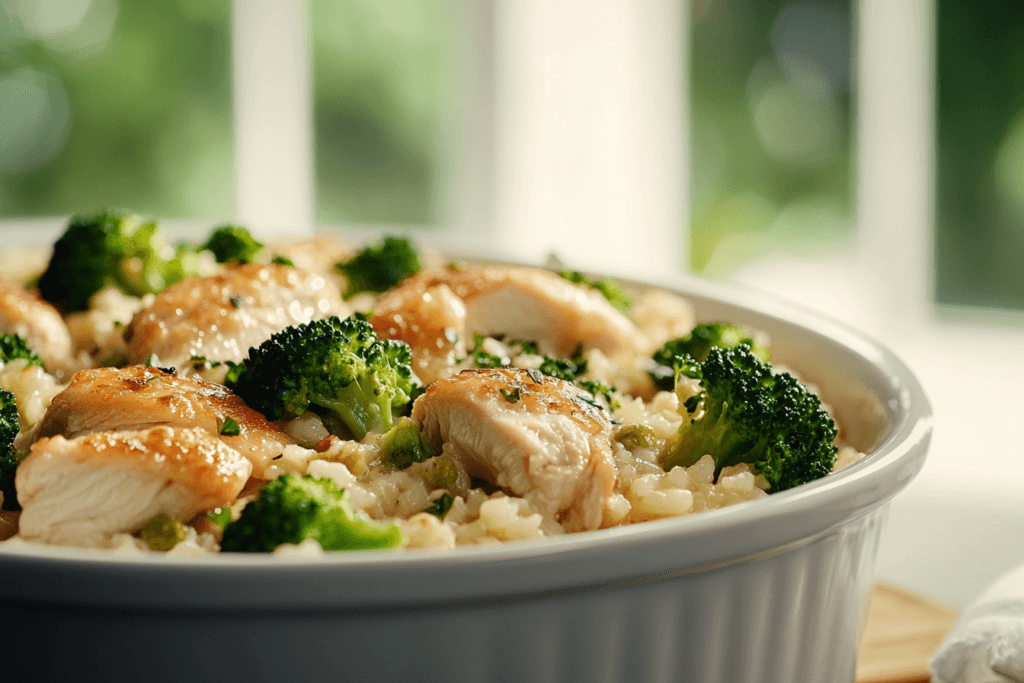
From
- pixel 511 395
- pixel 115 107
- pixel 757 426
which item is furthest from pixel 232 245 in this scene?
pixel 115 107

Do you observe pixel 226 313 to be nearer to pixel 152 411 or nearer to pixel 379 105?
pixel 152 411

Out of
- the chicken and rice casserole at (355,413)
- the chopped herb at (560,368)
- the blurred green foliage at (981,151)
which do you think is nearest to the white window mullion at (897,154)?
the blurred green foliage at (981,151)

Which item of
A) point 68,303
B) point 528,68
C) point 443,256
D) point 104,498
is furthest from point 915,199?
point 104,498

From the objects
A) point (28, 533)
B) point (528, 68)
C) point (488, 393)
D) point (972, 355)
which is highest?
point (528, 68)

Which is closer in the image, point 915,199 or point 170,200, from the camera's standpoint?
point 915,199

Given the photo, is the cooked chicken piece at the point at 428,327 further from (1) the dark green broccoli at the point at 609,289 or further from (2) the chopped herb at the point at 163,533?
(2) the chopped herb at the point at 163,533

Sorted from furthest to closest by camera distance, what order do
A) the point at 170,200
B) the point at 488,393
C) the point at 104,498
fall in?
1. the point at 170,200
2. the point at 488,393
3. the point at 104,498

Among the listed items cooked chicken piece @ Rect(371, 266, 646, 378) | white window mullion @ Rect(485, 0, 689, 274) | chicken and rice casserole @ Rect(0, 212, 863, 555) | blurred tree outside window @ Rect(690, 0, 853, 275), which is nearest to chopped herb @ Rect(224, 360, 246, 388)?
chicken and rice casserole @ Rect(0, 212, 863, 555)

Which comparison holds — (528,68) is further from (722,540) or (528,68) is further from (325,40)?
(722,540)
